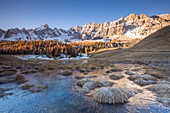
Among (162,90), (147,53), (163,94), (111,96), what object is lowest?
(163,94)

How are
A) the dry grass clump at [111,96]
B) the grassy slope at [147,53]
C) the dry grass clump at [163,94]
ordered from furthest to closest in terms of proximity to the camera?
the grassy slope at [147,53], the dry grass clump at [111,96], the dry grass clump at [163,94]

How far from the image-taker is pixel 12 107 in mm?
12195

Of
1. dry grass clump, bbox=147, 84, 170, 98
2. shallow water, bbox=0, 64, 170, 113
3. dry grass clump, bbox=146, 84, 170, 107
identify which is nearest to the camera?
shallow water, bbox=0, 64, 170, 113

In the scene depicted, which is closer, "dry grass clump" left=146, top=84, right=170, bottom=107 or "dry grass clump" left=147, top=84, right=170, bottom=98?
"dry grass clump" left=146, top=84, right=170, bottom=107

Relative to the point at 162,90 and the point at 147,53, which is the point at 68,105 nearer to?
the point at 162,90

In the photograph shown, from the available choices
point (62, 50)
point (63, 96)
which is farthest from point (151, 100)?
point (62, 50)

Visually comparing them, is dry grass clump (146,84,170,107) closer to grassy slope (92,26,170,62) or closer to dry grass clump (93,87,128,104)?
dry grass clump (93,87,128,104)

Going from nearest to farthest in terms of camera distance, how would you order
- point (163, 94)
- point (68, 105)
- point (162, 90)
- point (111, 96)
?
point (68, 105), point (111, 96), point (163, 94), point (162, 90)

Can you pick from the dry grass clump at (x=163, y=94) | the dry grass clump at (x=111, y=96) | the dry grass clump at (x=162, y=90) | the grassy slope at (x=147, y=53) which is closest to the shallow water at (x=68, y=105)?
the dry grass clump at (x=111, y=96)

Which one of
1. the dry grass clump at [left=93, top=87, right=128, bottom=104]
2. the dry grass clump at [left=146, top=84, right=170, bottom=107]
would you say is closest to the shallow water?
the dry grass clump at [left=93, top=87, right=128, bottom=104]

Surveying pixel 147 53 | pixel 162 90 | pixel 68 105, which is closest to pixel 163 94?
pixel 162 90

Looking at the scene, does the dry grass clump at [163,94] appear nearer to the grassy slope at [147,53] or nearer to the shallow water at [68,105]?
the shallow water at [68,105]

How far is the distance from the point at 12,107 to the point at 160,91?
53.8 feet

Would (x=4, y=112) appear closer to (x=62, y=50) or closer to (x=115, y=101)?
(x=115, y=101)
